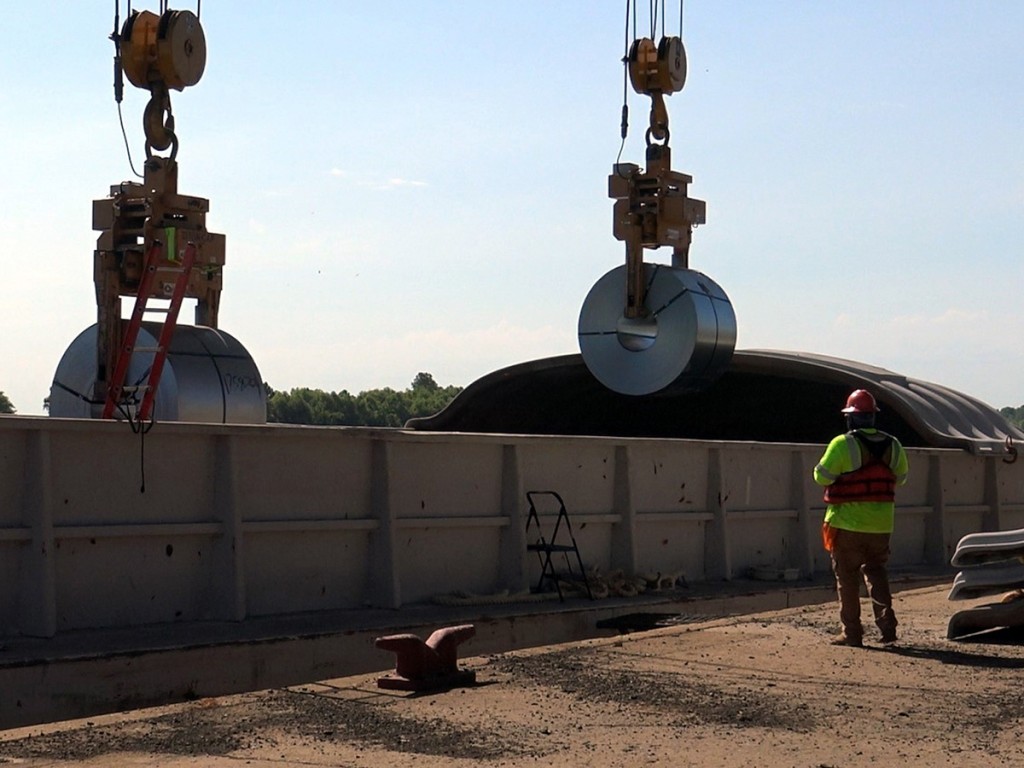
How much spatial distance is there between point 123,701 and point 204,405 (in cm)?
781

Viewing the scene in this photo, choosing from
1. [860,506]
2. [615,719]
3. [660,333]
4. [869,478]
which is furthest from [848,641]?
[660,333]

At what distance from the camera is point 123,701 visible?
920cm

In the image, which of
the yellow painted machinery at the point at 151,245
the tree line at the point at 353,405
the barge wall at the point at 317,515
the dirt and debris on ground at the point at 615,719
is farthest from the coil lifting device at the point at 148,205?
the tree line at the point at 353,405

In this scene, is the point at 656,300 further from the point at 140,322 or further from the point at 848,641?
the point at 848,641

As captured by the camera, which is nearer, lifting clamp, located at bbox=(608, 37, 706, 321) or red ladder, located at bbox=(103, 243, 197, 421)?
red ladder, located at bbox=(103, 243, 197, 421)

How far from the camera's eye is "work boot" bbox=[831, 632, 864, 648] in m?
11.0

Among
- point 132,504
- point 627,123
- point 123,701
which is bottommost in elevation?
point 123,701

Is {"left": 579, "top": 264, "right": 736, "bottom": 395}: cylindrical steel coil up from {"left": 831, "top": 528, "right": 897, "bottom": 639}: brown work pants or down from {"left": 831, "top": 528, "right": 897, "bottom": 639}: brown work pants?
up

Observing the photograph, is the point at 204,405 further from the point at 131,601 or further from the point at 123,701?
the point at 123,701

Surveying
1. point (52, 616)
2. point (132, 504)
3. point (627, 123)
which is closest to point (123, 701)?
A: point (52, 616)

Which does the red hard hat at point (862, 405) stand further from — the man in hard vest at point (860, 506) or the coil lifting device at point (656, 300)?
the coil lifting device at point (656, 300)

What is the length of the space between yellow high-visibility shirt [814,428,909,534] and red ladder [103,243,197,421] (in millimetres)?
5497

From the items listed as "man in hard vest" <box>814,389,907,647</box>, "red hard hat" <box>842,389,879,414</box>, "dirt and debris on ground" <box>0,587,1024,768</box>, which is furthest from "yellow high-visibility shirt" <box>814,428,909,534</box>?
"dirt and debris on ground" <box>0,587,1024,768</box>

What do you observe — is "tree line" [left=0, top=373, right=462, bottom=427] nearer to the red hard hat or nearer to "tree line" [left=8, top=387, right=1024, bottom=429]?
"tree line" [left=8, top=387, right=1024, bottom=429]
